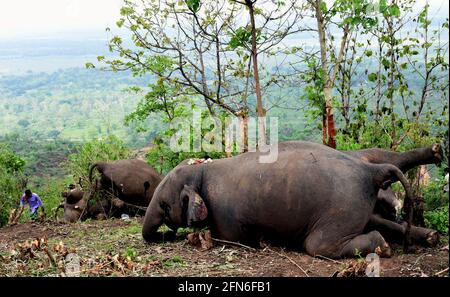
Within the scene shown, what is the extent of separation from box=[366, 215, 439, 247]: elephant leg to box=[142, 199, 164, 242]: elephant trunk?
9.01 feet

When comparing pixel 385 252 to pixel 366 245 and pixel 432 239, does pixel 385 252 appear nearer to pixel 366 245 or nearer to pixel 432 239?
pixel 366 245

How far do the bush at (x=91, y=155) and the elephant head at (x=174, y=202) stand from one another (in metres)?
5.20

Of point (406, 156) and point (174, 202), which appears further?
point (174, 202)

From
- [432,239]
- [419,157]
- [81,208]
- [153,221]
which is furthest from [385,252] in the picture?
[81,208]

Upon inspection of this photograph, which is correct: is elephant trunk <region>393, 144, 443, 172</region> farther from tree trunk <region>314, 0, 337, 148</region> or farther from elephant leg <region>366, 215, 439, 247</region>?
tree trunk <region>314, 0, 337, 148</region>

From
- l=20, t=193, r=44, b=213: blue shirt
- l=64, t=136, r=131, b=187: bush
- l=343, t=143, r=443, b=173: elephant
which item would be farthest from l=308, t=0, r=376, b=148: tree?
l=20, t=193, r=44, b=213: blue shirt

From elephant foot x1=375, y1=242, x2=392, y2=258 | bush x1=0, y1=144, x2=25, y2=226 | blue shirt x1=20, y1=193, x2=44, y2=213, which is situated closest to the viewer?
elephant foot x1=375, y1=242, x2=392, y2=258

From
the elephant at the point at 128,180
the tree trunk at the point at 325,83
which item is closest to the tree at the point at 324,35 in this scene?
the tree trunk at the point at 325,83

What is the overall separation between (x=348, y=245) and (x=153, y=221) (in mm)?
2795

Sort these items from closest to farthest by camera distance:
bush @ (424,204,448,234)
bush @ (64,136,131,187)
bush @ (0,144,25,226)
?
bush @ (424,204,448,234) < bush @ (64,136,131,187) < bush @ (0,144,25,226)

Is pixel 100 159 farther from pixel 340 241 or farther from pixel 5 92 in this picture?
pixel 5 92

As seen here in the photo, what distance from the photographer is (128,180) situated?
42.6 ft

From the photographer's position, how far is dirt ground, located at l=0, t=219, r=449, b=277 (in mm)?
6039
